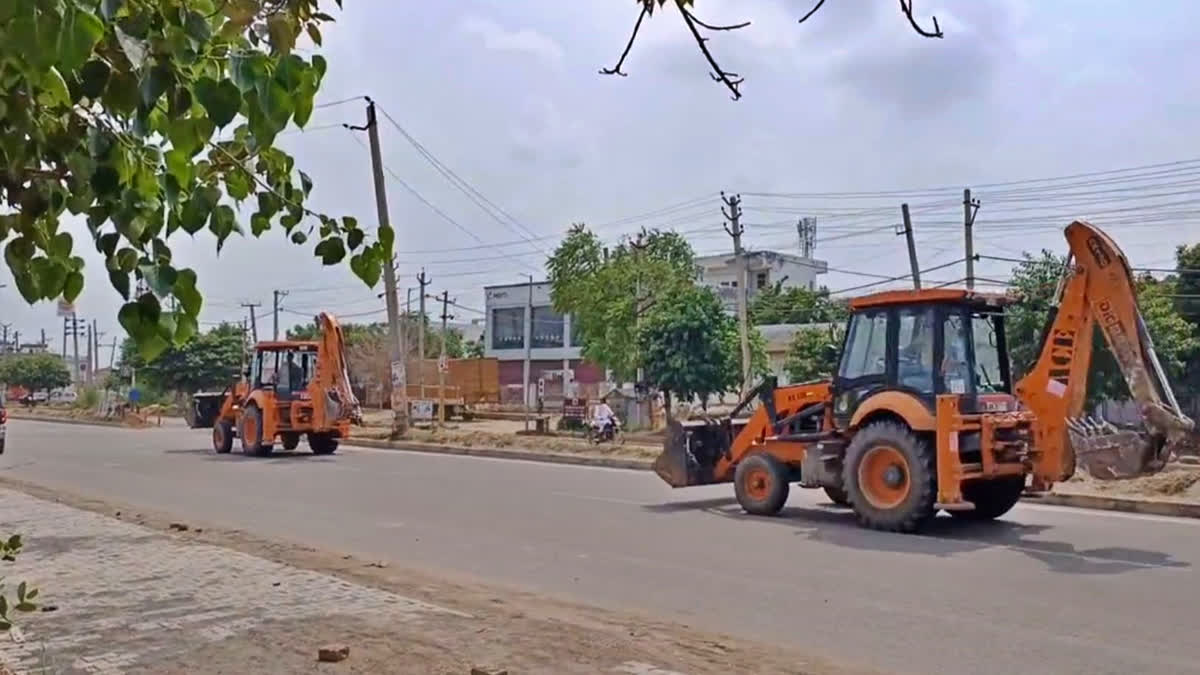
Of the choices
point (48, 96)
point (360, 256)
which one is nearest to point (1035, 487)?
point (360, 256)

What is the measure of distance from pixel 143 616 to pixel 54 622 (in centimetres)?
55

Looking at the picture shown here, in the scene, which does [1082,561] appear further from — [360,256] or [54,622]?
[360,256]

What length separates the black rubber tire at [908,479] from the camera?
1280 centimetres

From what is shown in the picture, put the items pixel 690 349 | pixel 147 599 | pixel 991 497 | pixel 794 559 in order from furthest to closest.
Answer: pixel 690 349 → pixel 991 497 → pixel 794 559 → pixel 147 599

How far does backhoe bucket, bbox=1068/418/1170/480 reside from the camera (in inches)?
486

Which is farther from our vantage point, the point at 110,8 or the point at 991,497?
the point at 991,497

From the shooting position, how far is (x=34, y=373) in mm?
95438

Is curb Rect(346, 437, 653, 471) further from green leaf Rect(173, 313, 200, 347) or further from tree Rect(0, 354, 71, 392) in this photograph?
tree Rect(0, 354, 71, 392)

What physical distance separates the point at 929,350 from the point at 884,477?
4.83 feet

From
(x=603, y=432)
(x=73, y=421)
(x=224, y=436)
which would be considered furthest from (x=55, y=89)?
(x=73, y=421)

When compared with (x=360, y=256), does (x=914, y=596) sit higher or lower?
lower

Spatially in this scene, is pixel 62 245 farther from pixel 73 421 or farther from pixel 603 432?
pixel 73 421

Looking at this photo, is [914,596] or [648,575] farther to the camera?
[648,575]

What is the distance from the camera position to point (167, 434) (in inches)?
1588
